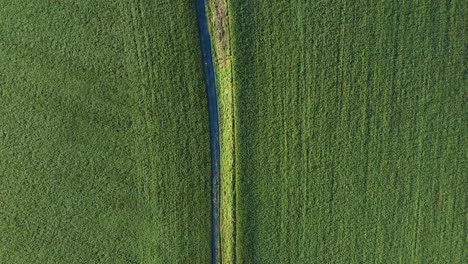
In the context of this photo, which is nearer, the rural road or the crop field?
the crop field

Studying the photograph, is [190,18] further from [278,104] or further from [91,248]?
[91,248]

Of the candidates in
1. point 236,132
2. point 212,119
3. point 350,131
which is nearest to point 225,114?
point 212,119

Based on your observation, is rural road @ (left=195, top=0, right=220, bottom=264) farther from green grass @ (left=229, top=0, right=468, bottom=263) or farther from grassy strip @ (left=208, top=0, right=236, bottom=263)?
green grass @ (left=229, top=0, right=468, bottom=263)

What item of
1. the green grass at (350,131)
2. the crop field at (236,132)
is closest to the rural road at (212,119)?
the crop field at (236,132)

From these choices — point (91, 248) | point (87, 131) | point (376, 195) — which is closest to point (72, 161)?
point (87, 131)

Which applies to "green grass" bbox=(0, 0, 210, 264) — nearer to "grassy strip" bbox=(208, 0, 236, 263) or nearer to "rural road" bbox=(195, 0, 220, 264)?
"rural road" bbox=(195, 0, 220, 264)

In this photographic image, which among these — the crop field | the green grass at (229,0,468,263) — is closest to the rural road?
the crop field
